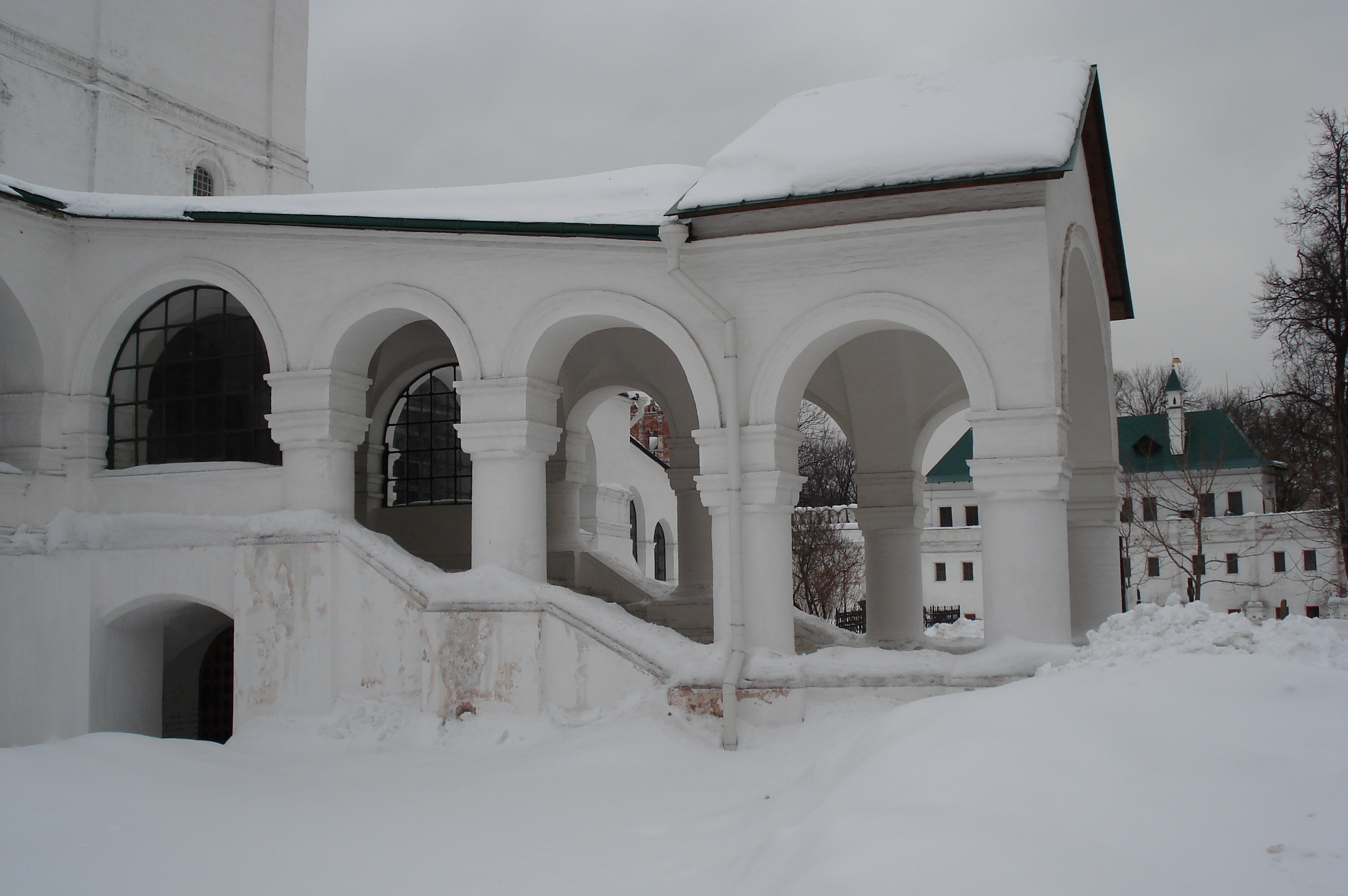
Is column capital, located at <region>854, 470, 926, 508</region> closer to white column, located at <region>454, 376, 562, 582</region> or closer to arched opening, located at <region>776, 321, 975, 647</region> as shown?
arched opening, located at <region>776, 321, 975, 647</region>

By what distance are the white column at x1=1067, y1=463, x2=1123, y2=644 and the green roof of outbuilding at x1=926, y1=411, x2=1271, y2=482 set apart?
2505 centimetres

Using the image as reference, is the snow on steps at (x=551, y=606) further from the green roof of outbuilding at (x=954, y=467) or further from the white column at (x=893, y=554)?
the green roof of outbuilding at (x=954, y=467)

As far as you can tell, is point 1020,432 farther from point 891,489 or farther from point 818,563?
point 818,563

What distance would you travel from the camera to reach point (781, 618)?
10.2 meters

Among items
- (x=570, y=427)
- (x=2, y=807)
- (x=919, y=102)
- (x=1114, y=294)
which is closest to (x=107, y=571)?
(x=2, y=807)

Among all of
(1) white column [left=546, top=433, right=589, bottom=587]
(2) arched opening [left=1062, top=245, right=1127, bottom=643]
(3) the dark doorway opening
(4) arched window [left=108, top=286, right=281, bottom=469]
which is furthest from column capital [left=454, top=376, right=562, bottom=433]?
(2) arched opening [left=1062, top=245, right=1127, bottom=643]

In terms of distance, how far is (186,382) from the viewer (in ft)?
43.2

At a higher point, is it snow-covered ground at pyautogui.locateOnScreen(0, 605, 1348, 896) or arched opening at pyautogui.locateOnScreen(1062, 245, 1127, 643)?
arched opening at pyautogui.locateOnScreen(1062, 245, 1127, 643)

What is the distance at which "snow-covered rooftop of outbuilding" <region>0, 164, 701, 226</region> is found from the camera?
11.1m

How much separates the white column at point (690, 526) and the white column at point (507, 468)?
4419 mm

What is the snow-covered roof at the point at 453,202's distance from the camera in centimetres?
1108

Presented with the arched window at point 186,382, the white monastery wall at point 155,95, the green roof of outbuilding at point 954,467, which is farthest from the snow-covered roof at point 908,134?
the green roof of outbuilding at point 954,467

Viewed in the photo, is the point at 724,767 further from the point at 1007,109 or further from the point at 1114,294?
the point at 1114,294

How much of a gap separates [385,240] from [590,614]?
4550 mm
